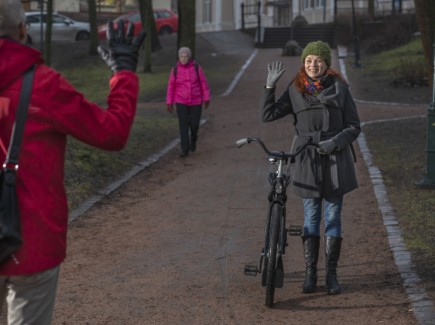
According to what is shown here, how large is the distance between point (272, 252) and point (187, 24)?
700 inches

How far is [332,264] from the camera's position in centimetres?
716

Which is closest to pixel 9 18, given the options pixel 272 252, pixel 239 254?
pixel 272 252

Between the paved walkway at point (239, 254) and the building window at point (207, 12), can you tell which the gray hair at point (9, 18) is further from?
the building window at point (207, 12)

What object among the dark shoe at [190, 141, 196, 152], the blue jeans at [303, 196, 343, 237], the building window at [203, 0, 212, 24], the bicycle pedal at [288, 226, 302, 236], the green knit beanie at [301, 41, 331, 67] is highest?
the green knit beanie at [301, 41, 331, 67]

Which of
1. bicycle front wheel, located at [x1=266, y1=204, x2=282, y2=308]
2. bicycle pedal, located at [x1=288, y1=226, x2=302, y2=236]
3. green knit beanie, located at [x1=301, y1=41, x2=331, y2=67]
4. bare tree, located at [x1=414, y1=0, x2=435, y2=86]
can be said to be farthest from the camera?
bare tree, located at [x1=414, y1=0, x2=435, y2=86]

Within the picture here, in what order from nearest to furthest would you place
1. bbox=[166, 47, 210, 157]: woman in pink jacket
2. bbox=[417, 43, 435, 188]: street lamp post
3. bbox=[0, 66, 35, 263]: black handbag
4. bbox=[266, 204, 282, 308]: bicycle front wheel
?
bbox=[0, 66, 35, 263]: black handbag, bbox=[266, 204, 282, 308]: bicycle front wheel, bbox=[417, 43, 435, 188]: street lamp post, bbox=[166, 47, 210, 157]: woman in pink jacket

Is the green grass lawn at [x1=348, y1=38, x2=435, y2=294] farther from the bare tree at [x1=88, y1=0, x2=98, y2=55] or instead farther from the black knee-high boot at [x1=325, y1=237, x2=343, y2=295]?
the bare tree at [x1=88, y1=0, x2=98, y2=55]

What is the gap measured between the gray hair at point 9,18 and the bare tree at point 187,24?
20061mm

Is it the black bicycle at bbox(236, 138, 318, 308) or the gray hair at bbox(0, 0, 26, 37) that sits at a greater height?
the gray hair at bbox(0, 0, 26, 37)

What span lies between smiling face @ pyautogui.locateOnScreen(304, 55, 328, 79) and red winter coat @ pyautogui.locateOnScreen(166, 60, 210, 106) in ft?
26.9

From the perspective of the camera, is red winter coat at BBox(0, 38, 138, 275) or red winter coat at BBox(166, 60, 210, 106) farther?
red winter coat at BBox(166, 60, 210, 106)

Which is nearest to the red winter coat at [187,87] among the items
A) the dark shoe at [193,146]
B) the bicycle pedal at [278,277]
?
the dark shoe at [193,146]

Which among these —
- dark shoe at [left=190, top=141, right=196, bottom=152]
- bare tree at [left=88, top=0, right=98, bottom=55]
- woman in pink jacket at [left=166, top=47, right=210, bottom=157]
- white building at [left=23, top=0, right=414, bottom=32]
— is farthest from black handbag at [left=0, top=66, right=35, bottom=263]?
white building at [left=23, top=0, right=414, bottom=32]

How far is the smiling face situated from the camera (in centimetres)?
706
